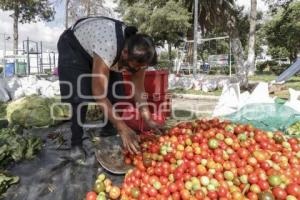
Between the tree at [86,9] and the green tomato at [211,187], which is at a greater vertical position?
the tree at [86,9]


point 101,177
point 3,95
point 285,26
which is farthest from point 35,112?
point 285,26

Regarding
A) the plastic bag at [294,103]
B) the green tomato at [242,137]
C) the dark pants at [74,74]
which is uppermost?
the dark pants at [74,74]

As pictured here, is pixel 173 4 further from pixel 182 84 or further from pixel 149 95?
pixel 149 95

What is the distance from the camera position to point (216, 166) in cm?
281

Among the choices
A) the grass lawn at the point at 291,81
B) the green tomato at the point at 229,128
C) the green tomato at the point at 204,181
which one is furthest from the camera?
the grass lawn at the point at 291,81

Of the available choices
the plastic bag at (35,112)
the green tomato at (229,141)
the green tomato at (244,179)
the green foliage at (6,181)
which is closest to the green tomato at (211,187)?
the green tomato at (244,179)

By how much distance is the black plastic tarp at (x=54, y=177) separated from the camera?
307cm

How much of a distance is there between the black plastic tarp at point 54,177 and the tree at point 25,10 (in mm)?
19466

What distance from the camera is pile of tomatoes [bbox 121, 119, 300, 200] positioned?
102 inches

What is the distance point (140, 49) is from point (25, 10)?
76.3ft

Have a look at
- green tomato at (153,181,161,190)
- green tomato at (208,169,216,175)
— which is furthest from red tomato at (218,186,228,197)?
green tomato at (153,181,161,190)

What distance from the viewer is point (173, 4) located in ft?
78.9

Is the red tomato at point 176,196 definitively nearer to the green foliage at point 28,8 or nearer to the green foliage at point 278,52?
the green foliage at point 28,8

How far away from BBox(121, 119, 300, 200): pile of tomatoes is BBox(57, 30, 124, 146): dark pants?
0.64 metres
